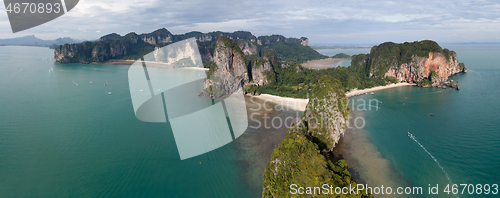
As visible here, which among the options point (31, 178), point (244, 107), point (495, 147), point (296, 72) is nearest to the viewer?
point (31, 178)

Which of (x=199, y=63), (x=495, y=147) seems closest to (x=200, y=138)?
(x=495, y=147)

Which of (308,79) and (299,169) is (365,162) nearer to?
(299,169)

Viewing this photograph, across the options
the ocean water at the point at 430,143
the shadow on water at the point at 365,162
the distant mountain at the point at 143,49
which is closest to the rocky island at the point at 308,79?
the distant mountain at the point at 143,49

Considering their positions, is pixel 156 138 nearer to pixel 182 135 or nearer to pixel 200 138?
pixel 182 135

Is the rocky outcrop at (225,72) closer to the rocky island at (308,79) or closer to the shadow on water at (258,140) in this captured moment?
the rocky island at (308,79)

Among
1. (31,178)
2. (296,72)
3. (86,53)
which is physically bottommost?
(31,178)

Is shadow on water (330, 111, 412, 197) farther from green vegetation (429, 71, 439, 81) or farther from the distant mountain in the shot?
the distant mountain
